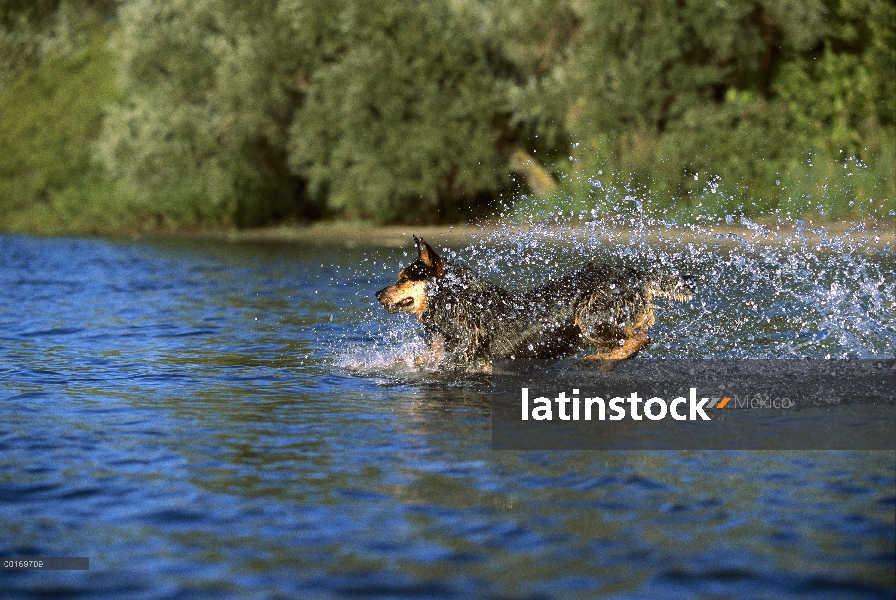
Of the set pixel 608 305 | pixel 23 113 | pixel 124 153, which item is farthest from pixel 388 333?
pixel 23 113

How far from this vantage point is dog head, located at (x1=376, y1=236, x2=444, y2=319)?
1127 cm

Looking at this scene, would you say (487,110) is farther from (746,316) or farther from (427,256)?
(427,256)

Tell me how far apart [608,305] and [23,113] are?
4695 centimetres

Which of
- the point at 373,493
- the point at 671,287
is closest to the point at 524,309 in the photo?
the point at 671,287

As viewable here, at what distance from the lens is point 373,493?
736cm

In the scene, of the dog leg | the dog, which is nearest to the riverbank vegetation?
the dog leg

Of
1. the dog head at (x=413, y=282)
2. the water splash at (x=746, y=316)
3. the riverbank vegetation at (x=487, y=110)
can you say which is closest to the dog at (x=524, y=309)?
the dog head at (x=413, y=282)

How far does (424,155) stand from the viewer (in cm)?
4041

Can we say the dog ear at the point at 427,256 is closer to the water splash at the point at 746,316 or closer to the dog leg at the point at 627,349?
the water splash at the point at 746,316

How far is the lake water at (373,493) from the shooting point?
591 centimetres

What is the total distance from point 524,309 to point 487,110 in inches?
1183

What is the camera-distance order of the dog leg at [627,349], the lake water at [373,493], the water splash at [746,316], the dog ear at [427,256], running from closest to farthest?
the lake water at [373,493] → the dog ear at [427,256] → the dog leg at [627,349] → the water splash at [746,316]

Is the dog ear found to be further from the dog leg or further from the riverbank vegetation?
the riverbank vegetation

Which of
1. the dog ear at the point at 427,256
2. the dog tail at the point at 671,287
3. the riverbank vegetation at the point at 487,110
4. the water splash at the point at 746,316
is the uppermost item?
the riverbank vegetation at the point at 487,110
